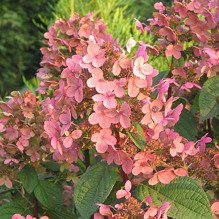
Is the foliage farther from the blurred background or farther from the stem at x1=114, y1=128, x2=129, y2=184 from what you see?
the blurred background

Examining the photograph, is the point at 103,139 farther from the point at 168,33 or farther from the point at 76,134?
the point at 168,33

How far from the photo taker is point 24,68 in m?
6.51

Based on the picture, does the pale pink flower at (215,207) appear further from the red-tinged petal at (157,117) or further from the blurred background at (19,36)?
the blurred background at (19,36)

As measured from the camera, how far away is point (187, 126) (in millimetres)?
→ 1921

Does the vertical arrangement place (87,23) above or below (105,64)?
below

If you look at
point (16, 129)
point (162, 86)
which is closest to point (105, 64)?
point (162, 86)

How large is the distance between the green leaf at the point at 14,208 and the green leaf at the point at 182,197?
0.42 meters

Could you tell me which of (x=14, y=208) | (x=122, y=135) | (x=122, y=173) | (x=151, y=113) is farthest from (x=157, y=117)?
(x=14, y=208)

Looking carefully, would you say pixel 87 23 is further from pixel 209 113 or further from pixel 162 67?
pixel 162 67

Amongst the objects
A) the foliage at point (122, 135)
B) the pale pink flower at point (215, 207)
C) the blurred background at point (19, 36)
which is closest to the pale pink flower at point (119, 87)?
the foliage at point (122, 135)

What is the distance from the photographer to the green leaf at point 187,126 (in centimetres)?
191

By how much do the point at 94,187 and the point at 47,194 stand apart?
31cm

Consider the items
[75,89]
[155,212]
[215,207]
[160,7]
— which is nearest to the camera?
[155,212]

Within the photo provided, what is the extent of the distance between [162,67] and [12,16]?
106 inches
